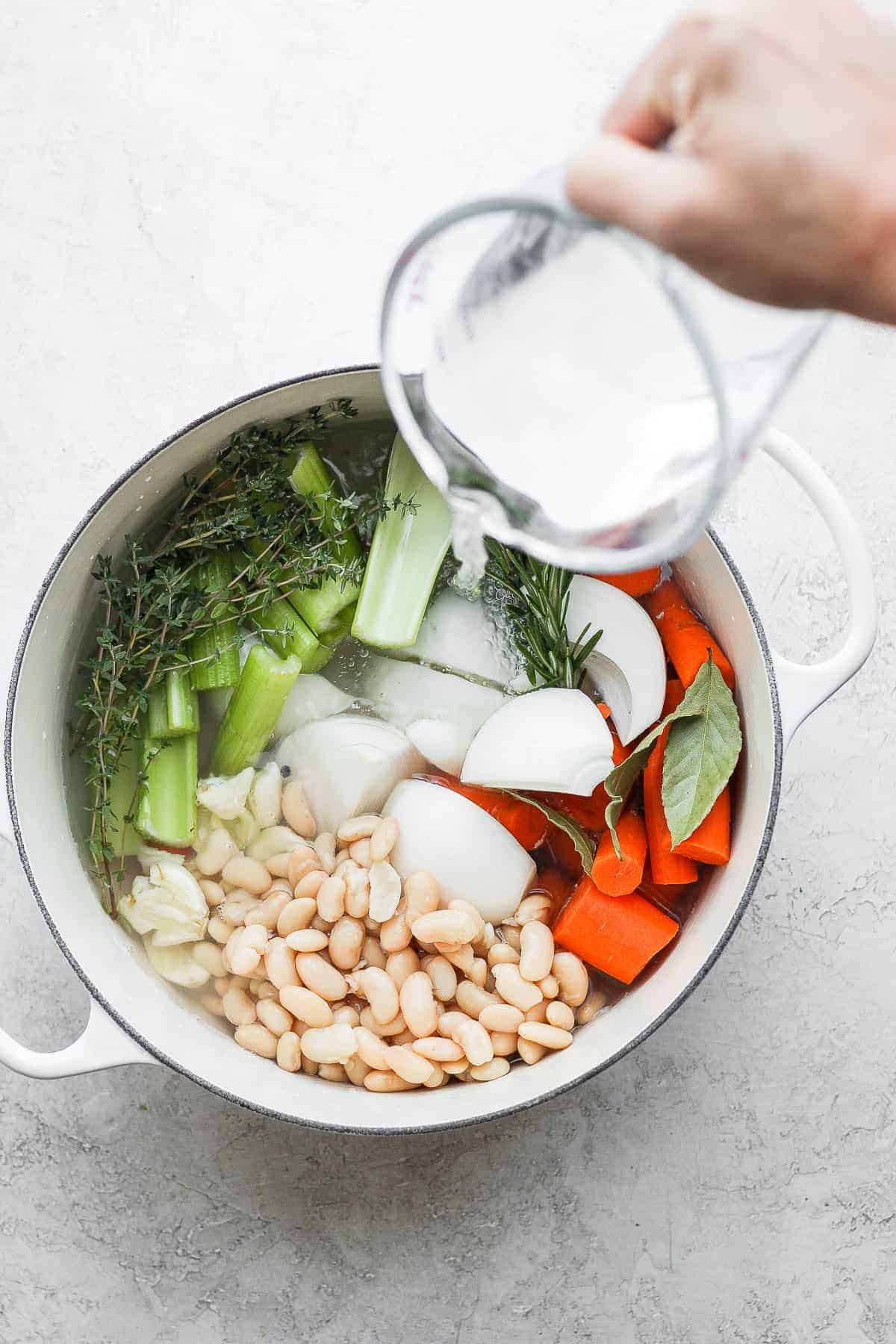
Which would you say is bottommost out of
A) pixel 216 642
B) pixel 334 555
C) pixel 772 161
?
pixel 216 642

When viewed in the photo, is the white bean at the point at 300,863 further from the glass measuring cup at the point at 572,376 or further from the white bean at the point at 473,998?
the glass measuring cup at the point at 572,376

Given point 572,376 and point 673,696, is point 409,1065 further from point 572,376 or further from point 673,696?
point 572,376

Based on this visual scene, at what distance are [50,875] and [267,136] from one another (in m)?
0.79

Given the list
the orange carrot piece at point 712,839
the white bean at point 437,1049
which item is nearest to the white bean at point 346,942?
the white bean at point 437,1049

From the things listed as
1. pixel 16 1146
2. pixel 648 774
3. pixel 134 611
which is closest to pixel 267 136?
pixel 134 611

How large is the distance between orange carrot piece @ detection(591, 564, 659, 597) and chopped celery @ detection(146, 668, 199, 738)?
1.41 feet

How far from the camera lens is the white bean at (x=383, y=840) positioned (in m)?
1.09

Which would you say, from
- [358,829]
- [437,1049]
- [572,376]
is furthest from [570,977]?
[572,376]

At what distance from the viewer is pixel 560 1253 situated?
1.18 m

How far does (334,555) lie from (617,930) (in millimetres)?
473

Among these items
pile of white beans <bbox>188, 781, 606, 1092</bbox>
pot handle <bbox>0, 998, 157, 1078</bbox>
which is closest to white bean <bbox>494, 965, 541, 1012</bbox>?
pile of white beans <bbox>188, 781, 606, 1092</bbox>

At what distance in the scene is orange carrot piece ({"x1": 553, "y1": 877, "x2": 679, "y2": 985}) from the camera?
3.59 ft

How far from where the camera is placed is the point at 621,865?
1.09 m

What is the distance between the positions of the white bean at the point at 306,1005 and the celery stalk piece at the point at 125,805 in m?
0.24
